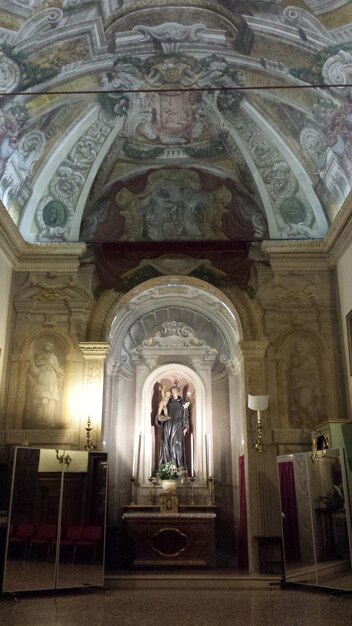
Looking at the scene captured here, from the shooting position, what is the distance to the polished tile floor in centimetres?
686

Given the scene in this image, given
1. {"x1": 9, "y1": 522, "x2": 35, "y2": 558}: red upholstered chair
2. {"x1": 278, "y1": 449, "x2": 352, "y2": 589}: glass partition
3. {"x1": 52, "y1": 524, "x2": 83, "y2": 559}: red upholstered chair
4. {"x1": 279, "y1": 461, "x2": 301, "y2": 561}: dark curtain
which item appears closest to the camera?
{"x1": 278, "y1": 449, "x2": 352, "y2": 589}: glass partition

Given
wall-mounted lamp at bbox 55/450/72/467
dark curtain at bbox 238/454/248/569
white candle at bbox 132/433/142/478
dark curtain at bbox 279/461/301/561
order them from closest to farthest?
dark curtain at bbox 279/461/301/561, wall-mounted lamp at bbox 55/450/72/467, dark curtain at bbox 238/454/248/569, white candle at bbox 132/433/142/478

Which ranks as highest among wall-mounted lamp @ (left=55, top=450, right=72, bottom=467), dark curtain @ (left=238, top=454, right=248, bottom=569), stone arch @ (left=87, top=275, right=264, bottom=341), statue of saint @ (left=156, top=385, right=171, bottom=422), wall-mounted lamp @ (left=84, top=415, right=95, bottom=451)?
stone arch @ (left=87, top=275, right=264, bottom=341)

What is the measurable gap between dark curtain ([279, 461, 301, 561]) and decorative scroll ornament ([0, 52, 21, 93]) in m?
8.40

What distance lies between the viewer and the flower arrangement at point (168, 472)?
45.5ft

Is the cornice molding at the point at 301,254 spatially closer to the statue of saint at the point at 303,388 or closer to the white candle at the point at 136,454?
the statue of saint at the point at 303,388

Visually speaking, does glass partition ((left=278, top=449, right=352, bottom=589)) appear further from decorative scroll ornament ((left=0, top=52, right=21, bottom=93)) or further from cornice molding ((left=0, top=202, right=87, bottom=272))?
decorative scroll ornament ((left=0, top=52, right=21, bottom=93))

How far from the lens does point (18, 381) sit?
11.9 metres

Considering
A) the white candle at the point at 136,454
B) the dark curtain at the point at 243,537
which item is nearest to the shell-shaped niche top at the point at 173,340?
the white candle at the point at 136,454

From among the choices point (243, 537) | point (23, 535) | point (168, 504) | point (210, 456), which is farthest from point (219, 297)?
Result: point (23, 535)

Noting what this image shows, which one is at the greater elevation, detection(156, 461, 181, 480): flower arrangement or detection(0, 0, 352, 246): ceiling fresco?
detection(0, 0, 352, 246): ceiling fresco

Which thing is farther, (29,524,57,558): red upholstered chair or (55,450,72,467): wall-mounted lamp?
(55,450,72,467): wall-mounted lamp

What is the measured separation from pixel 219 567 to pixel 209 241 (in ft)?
23.9

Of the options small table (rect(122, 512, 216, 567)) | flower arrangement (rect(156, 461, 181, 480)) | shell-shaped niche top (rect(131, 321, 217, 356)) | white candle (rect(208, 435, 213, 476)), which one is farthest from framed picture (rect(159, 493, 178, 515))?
shell-shaped niche top (rect(131, 321, 217, 356))
